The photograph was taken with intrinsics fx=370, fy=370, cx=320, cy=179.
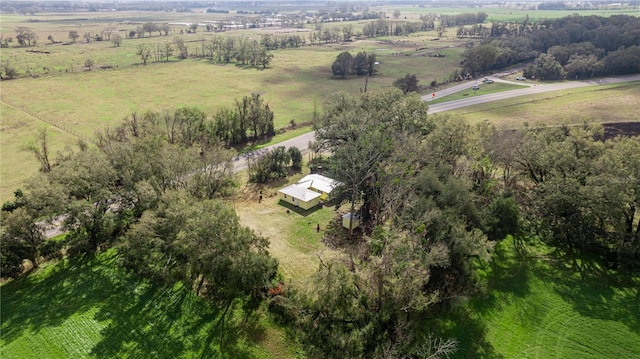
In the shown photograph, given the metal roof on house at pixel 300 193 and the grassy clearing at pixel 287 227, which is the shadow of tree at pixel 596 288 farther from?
the metal roof on house at pixel 300 193

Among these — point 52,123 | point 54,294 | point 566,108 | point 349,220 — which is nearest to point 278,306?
point 349,220

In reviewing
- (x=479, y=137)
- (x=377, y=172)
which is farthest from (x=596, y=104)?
(x=377, y=172)

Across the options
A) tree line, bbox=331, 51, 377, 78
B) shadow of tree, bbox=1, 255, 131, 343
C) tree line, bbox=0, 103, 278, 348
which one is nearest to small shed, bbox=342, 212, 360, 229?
tree line, bbox=0, 103, 278, 348

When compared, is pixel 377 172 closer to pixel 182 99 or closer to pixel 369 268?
pixel 369 268

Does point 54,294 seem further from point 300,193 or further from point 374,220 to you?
point 374,220

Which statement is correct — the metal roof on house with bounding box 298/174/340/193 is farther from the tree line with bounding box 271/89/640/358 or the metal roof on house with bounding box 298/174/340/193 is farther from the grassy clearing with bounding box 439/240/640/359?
the grassy clearing with bounding box 439/240/640/359

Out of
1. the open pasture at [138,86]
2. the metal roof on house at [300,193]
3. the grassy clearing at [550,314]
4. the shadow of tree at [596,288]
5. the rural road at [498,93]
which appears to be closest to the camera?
the grassy clearing at [550,314]

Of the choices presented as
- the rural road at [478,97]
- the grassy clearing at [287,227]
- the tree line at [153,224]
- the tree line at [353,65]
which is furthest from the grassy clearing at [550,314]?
the tree line at [353,65]
